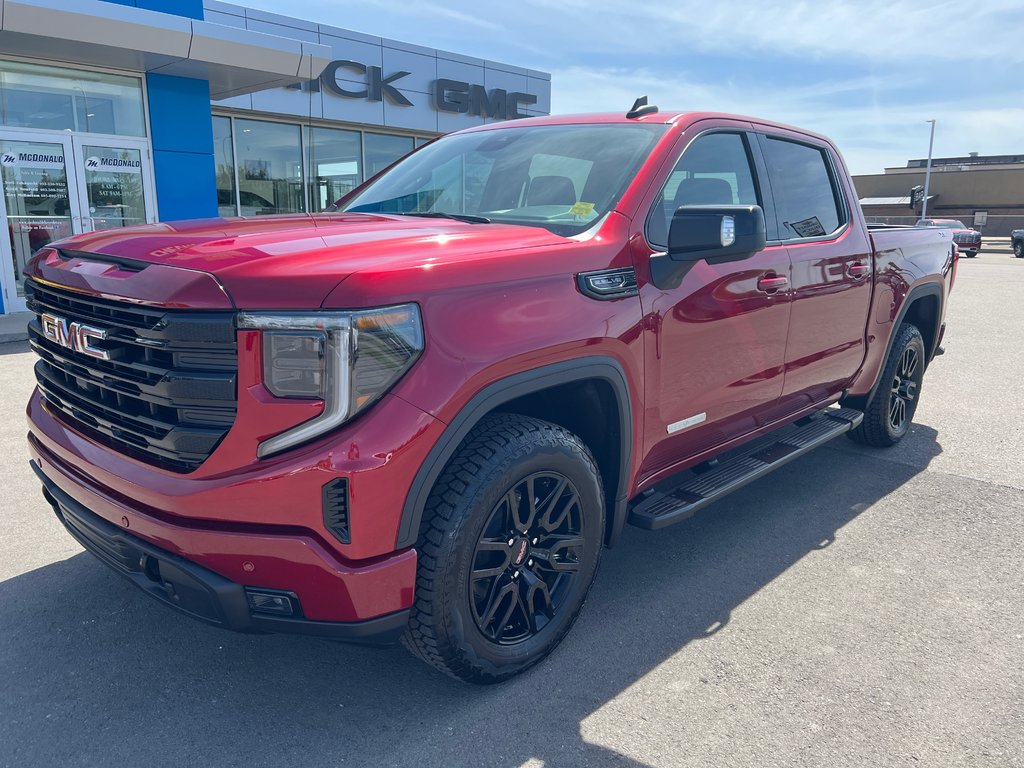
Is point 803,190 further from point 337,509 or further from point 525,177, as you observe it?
point 337,509

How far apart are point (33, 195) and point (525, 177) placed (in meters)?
11.0

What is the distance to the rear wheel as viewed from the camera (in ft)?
16.2

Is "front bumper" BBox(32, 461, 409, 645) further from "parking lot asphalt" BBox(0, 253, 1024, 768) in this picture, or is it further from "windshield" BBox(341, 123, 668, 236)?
"windshield" BBox(341, 123, 668, 236)

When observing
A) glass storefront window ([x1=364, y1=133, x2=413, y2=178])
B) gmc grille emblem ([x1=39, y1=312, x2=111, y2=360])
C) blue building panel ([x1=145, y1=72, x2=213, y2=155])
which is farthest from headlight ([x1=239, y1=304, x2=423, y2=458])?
glass storefront window ([x1=364, y1=133, x2=413, y2=178])

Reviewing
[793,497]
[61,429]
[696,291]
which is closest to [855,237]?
[793,497]

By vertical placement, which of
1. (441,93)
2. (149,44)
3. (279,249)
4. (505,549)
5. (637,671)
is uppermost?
(441,93)

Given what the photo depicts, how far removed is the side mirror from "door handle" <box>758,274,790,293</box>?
53 cm

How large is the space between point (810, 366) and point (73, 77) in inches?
469

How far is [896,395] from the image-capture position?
5.23m

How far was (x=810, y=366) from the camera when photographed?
12.9 feet

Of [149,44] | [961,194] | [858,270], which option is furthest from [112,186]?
[961,194]

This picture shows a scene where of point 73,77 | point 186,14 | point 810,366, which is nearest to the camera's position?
point 810,366

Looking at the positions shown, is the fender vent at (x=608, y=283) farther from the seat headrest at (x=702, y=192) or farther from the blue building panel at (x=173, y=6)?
the blue building panel at (x=173, y=6)

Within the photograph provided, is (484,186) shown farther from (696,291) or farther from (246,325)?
(246,325)
